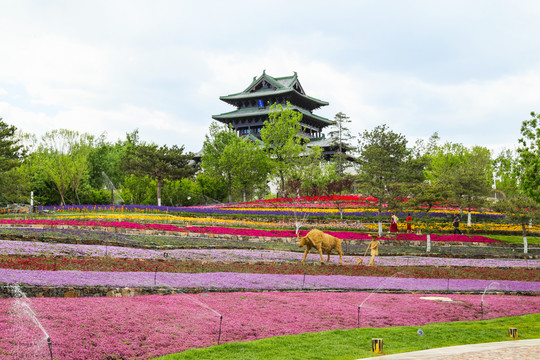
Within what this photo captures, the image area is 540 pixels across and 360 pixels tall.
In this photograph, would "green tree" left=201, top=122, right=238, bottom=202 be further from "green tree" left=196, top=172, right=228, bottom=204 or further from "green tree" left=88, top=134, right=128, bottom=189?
"green tree" left=88, top=134, right=128, bottom=189

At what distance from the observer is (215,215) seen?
143 feet

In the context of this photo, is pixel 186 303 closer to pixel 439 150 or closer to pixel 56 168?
pixel 56 168

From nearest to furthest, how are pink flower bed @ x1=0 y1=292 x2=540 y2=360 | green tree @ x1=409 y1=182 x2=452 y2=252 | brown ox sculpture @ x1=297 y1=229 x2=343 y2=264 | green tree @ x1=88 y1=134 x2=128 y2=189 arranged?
pink flower bed @ x1=0 y1=292 x2=540 y2=360 < brown ox sculpture @ x1=297 y1=229 x2=343 y2=264 < green tree @ x1=409 y1=182 x2=452 y2=252 < green tree @ x1=88 y1=134 x2=128 y2=189

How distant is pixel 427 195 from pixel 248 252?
1745cm

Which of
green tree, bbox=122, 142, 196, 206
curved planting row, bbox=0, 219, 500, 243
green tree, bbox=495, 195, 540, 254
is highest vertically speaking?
green tree, bbox=122, 142, 196, 206

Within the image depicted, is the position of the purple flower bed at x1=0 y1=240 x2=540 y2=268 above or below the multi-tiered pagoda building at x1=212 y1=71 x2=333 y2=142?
below

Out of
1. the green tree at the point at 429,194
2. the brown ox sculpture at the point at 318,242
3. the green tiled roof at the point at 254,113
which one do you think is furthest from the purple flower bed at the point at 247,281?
the green tiled roof at the point at 254,113

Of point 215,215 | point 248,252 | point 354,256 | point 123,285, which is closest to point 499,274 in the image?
point 354,256

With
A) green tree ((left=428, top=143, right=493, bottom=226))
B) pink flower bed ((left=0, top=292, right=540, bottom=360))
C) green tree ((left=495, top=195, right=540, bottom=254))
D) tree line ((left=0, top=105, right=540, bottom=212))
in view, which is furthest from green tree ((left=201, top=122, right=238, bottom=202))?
pink flower bed ((left=0, top=292, right=540, bottom=360))

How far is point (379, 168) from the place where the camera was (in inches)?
1555

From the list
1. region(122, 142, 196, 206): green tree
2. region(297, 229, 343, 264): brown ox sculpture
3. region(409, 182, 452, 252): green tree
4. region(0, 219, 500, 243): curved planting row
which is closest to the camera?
region(297, 229, 343, 264): brown ox sculpture

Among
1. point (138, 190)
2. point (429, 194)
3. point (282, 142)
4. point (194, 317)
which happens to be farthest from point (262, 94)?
point (194, 317)

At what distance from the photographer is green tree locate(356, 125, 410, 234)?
38.4m

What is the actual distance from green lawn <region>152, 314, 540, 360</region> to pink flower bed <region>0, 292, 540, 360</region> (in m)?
0.65
